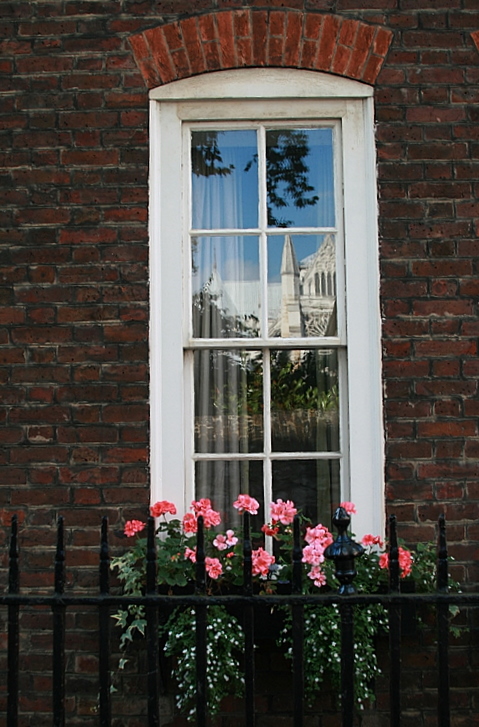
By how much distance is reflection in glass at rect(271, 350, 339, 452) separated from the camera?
3949 mm

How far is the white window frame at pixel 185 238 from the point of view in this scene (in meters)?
3.83

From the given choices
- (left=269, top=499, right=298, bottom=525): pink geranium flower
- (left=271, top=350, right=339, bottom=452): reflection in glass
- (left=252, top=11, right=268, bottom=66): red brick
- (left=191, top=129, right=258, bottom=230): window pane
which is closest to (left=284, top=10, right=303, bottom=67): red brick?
(left=252, top=11, right=268, bottom=66): red brick

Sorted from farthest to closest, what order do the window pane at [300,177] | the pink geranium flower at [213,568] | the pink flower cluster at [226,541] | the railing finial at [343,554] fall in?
the window pane at [300,177] → the pink flower cluster at [226,541] → the pink geranium flower at [213,568] → the railing finial at [343,554]

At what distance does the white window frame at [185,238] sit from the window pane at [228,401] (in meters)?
0.10

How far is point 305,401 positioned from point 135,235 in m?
1.23

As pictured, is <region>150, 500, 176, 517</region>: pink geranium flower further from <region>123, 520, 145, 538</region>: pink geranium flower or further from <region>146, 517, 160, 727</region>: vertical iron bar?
<region>146, 517, 160, 727</region>: vertical iron bar

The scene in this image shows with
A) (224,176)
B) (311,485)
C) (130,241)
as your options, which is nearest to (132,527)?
(311,485)

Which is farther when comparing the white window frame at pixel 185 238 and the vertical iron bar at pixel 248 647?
the white window frame at pixel 185 238

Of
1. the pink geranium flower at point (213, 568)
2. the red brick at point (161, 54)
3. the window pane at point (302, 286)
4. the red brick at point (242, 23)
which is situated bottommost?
the pink geranium flower at point (213, 568)

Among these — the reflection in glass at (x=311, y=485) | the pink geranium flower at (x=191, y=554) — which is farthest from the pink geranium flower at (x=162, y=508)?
the reflection in glass at (x=311, y=485)

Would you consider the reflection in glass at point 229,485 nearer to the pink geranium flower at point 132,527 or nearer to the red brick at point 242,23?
the pink geranium flower at point 132,527

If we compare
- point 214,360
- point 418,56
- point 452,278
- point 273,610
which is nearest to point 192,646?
point 273,610

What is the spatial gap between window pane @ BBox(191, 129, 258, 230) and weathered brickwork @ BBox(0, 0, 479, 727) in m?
0.32

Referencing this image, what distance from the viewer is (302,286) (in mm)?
3982
